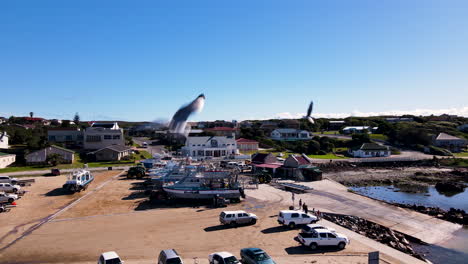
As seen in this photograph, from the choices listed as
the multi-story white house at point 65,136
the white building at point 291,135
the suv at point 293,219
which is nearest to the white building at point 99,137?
the multi-story white house at point 65,136

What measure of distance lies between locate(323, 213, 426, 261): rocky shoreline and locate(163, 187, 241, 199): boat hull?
29.6 ft

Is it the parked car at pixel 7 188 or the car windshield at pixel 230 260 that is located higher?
the parked car at pixel 7 188

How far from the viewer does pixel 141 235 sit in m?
19.5

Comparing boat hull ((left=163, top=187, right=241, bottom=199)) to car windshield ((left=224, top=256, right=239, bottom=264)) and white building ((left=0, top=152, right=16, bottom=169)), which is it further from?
white building ((left=0, top=152, right=16, bottom=169))

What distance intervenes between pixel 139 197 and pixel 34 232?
11.1 m

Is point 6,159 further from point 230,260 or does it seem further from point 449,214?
point 449,214

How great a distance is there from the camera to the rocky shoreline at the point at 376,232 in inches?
734

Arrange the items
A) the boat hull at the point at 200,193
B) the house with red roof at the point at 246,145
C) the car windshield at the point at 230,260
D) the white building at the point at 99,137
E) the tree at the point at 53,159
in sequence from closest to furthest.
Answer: the car windshield at the point at 230,260, the boat hull at the point at 200,193, the tree at the point at 53,159, the white building at the point at 99,137, the house with red roof at the point at 246,145

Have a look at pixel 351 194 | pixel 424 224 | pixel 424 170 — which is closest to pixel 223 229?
pixel 424 224

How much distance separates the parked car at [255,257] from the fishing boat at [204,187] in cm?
1412

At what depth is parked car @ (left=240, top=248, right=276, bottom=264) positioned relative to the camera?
13664 millimetres

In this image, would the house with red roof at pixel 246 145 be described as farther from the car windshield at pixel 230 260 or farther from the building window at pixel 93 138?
the car windshield at pixel 230 260

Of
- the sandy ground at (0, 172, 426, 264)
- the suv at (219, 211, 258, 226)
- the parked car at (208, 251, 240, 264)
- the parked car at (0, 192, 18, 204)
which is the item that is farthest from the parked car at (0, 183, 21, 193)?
the parked car at (208, 251, 240, 264)

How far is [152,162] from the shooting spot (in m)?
48.6
